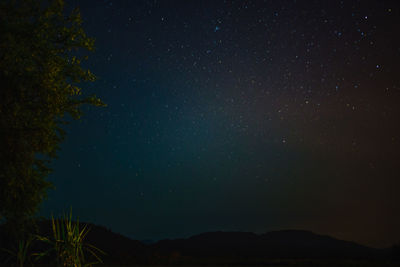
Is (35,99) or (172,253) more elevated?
(35,99)

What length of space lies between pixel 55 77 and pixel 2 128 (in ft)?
8.40

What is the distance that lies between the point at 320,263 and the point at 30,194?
48.2ft

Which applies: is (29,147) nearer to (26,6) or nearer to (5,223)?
(5,223)

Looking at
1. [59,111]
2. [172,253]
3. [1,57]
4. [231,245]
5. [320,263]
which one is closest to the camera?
[1,57]

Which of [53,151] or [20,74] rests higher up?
[20,74]

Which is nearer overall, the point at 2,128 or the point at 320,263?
the point at 2,128

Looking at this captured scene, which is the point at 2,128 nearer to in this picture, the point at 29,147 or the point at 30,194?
the point at 29,147

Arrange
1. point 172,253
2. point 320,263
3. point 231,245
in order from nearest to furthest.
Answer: point 320,263
point 172,253
point 231,245

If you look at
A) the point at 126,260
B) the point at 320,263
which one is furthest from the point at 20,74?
the point at 320,263

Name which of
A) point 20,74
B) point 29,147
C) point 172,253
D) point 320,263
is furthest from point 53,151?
point 320,263

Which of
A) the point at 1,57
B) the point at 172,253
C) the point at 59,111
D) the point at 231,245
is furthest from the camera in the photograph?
the point at 231,245

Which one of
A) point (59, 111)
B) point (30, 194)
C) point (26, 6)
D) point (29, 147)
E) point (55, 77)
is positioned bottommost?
point (30, 194)

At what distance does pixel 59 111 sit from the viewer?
15359mm

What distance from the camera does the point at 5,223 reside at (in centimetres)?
1545
